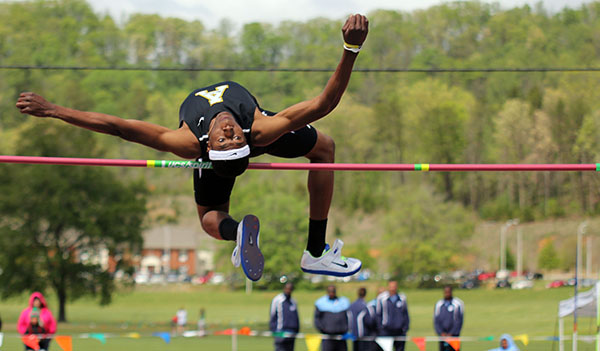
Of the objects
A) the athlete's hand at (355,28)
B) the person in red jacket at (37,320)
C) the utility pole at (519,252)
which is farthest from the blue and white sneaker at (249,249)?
the utility pole at (519,252)

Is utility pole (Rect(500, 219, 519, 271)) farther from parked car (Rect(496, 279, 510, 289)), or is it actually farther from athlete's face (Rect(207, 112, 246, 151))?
athlete's face (Rect(207, 112, 246, 151))

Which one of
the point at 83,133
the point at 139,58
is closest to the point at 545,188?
the point at 83,133

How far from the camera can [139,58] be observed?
108125 millimetres

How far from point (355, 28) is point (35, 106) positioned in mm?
2025

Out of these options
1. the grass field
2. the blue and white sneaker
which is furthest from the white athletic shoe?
the grass field

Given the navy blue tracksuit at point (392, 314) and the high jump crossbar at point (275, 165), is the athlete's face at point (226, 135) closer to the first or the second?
the high jump crossbar at point (275, 165)

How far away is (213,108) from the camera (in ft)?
17.5

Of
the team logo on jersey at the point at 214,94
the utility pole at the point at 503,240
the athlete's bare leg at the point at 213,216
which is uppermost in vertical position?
the team logo on jersey at the point at 214,94

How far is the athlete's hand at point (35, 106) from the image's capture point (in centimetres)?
526

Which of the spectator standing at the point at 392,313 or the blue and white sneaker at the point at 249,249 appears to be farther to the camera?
the spectator standing at the point at 392,313

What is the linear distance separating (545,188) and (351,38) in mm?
66107

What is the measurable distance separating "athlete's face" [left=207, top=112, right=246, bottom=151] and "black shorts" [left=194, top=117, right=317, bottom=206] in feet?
1.25

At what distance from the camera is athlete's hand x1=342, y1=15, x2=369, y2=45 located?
15.9 ft

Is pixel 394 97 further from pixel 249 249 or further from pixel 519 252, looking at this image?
pixel 249 249
